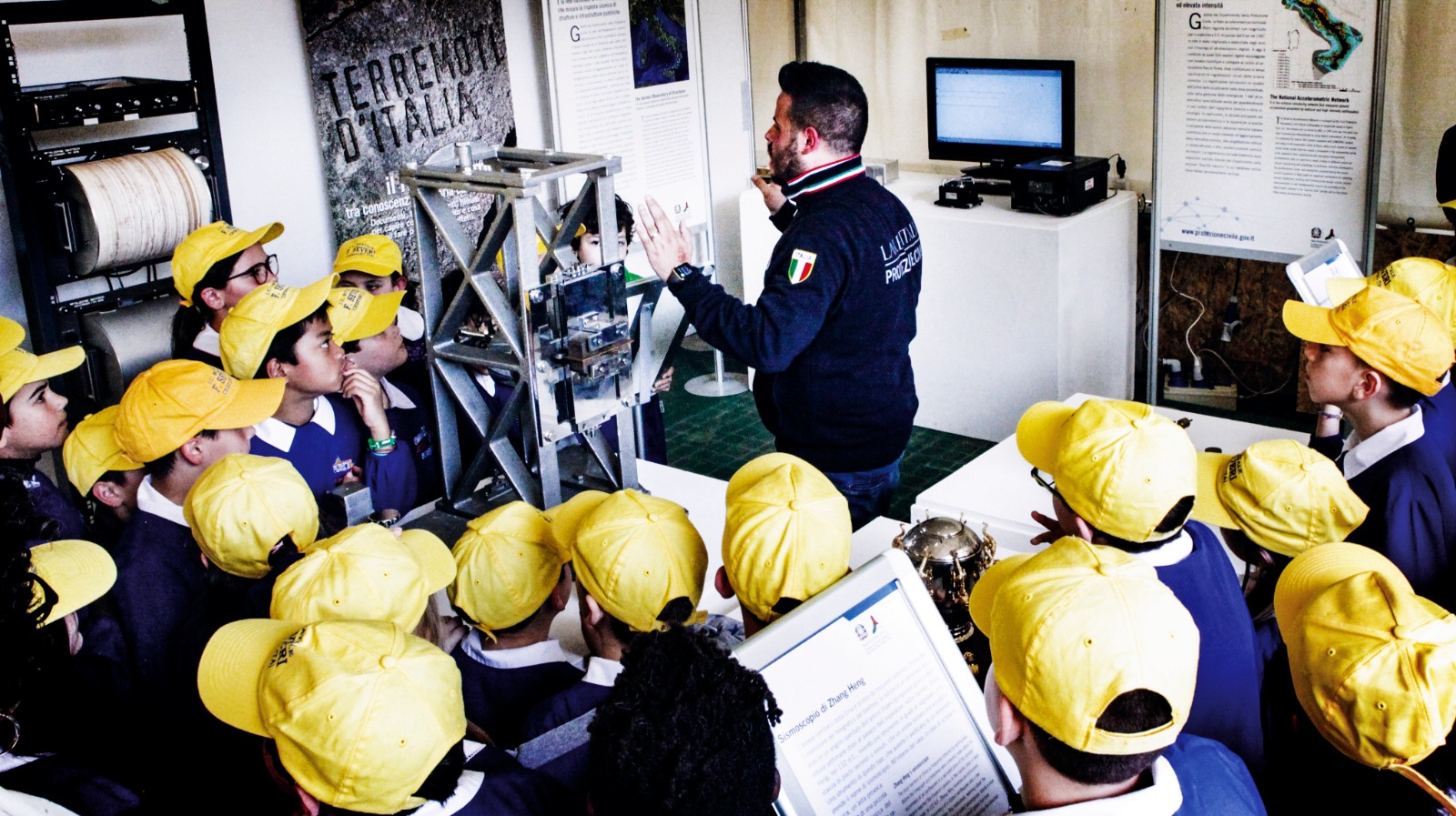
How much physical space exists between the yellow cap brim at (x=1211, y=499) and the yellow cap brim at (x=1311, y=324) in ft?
1.48

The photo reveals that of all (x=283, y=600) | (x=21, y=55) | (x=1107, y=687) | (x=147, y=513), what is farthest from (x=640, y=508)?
(x=21, y=55)

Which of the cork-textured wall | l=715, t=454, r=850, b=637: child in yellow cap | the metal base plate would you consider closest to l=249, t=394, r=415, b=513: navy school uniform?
l=715, t=454, r=850, b=637: child in yellow cap

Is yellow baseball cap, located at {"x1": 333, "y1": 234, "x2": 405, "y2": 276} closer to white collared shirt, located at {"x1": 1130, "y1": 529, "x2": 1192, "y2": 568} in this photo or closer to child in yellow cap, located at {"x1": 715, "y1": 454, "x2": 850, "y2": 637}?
child in yellow cap, located at {"x1": 715, "y1": 454, "x2": 850, "y2": 637}

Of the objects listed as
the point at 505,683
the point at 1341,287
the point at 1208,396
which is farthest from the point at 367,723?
the point at 1208,396

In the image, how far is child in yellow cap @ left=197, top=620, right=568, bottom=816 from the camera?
1445mm

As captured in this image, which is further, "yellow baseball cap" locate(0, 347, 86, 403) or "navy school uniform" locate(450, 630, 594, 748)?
"yellow baseball cap" locate(0, 347, 86, 403)

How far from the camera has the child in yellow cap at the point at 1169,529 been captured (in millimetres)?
1885

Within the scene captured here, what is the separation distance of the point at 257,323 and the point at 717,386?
11.0 feet

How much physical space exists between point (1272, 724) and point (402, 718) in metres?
1.46

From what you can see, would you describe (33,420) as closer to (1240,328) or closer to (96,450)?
(96,450)

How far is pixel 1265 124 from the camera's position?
4.58 metres

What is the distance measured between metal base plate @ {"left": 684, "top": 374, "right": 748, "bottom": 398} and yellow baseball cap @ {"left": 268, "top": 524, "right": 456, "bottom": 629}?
3924 mm

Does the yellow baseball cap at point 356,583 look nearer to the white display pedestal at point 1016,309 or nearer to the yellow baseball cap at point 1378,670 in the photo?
the yellow baseball cap at point 1378,670

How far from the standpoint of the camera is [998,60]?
5.23 m
